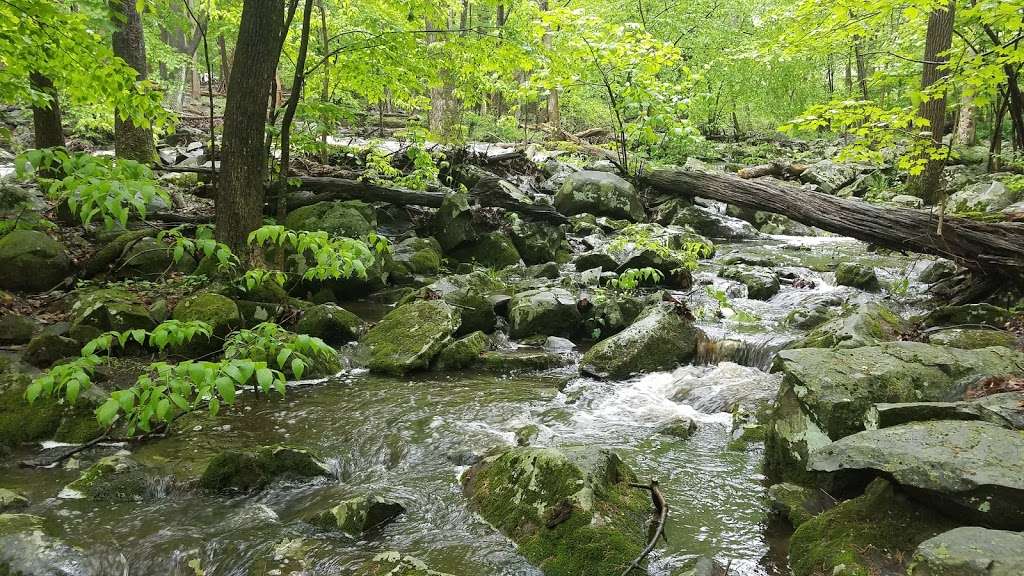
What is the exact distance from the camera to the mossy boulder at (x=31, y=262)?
7.37 m

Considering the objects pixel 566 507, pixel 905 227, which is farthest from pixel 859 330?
pixel 566 507

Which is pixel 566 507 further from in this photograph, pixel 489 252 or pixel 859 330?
pixel 489 252

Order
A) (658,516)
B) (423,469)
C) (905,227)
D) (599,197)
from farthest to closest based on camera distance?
(599,197), (905,227), (423,469), (658,516)

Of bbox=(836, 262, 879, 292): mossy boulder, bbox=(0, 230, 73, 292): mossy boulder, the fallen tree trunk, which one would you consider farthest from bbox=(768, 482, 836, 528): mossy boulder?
bbox=(0, 230, 73, 292): mossy boulder

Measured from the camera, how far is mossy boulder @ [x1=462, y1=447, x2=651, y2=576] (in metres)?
3.27

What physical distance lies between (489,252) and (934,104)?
1189 centimetres

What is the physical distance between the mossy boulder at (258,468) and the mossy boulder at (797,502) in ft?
10.8

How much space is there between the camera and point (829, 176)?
749 inches

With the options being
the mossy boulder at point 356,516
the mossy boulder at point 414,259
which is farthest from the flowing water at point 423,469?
the mossy boulder at point 414,259

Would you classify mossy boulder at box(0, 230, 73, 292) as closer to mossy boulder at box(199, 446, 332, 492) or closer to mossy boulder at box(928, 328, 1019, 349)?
mossy boulder at box(199, 446, 332, 492)

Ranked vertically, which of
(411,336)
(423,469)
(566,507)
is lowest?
(423,469)

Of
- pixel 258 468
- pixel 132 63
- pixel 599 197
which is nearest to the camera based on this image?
pixel 258 468

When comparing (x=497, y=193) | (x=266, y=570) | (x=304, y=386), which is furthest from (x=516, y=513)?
(x=497, y=193)

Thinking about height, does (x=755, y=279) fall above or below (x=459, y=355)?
above
